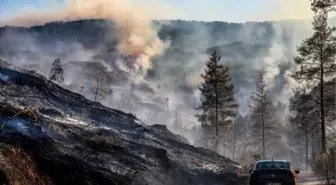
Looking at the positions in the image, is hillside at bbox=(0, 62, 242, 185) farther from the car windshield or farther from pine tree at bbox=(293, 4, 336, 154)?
pine tree at bbox=(293, 4, 336, 154)

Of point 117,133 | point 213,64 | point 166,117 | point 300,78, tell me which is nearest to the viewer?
point 117,133

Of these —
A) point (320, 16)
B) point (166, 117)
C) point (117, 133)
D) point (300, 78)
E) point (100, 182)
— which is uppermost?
point (166, 117)

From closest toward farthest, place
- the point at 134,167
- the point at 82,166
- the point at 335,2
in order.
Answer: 1. the point at 82,166
2. the point at 134,167
3. the point at 335,2

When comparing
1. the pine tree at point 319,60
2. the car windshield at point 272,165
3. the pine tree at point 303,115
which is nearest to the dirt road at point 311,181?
the pine tree at point 319,60

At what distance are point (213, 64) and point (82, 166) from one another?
38295 millimetres

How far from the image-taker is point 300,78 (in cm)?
3219

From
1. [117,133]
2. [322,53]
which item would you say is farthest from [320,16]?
[117,133]

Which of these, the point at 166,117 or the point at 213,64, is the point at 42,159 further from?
the point at 166,117

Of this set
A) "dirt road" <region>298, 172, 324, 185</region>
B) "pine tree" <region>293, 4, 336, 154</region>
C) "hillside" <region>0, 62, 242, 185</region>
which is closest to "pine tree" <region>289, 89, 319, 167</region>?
"dirt road" <region>298, 172, 324, 185</region>

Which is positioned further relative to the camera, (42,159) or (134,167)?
(134,167)

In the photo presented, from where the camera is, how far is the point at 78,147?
65.8ft

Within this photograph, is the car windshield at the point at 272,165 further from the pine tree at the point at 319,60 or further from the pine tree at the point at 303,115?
the pine tree at the point at 303,115

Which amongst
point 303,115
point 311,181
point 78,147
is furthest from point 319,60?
point 303,115

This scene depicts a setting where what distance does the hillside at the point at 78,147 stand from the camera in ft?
51.7
